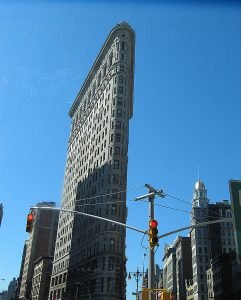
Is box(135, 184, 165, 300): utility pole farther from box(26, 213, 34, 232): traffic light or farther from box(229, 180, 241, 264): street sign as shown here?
box(229, 180, 241, 264): street sign

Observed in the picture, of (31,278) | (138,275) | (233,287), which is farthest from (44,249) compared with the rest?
(138,275)

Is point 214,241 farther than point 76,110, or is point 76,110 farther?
point 214,241

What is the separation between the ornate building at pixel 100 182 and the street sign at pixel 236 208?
69.2 metres

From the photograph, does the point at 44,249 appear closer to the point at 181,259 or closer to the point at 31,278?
the point at 31,278

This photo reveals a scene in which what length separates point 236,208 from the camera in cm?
1237

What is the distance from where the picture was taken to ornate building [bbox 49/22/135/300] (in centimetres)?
8394

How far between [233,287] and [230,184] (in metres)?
103

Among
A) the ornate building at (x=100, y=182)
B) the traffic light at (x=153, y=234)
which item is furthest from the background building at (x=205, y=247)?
the traffic light at (x=153, y=234)

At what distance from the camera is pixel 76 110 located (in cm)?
14412

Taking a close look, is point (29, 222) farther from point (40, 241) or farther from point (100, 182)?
point (40, 241)

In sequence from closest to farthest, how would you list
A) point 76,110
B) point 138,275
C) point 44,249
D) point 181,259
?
point 138,275 < point 76,110 < point 44,249 < point 181,259

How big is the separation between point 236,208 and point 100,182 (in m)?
83.6

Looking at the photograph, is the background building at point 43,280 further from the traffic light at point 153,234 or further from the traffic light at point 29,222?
the traffic light at point 153,234

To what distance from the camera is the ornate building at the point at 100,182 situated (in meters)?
83.9
